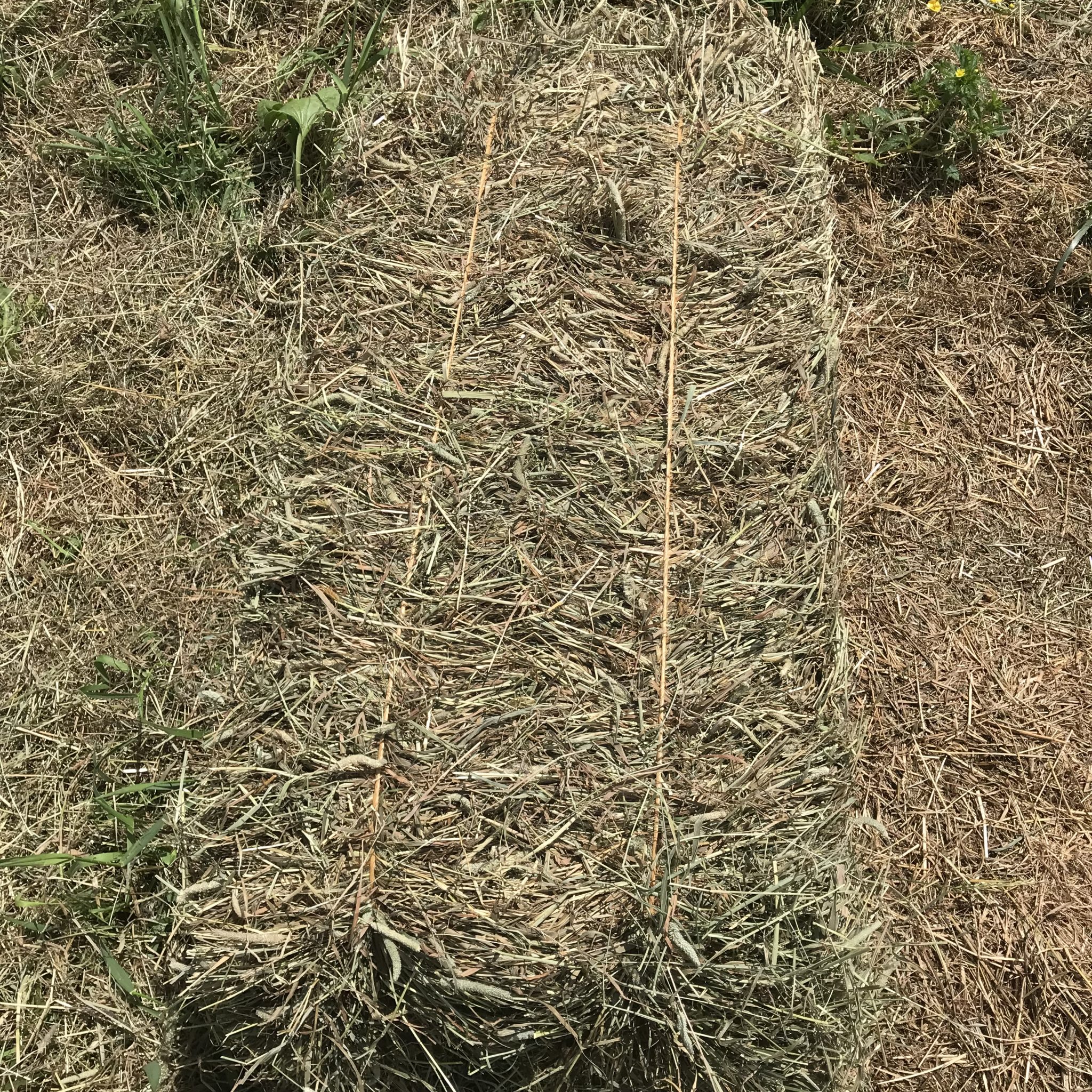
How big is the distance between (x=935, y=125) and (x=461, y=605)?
8.01 feet

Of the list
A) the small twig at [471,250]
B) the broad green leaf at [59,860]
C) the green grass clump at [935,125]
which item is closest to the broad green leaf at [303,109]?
the small twig at [471,250]

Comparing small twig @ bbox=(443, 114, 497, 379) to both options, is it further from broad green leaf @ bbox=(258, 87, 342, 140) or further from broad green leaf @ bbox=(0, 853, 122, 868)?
broad green leaf @ bbox=(0, 853, 122, 868)

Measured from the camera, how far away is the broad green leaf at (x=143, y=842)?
244 cm

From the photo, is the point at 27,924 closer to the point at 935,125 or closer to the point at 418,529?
the point at 418,529

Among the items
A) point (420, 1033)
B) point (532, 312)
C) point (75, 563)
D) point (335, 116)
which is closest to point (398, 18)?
point (335, 116)

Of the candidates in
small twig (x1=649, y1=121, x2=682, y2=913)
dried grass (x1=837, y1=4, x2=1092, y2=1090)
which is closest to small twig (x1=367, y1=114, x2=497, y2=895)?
small twig (x1=649, y1=121, x2=682, y2=913)

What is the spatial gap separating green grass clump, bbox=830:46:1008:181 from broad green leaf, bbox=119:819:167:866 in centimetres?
307

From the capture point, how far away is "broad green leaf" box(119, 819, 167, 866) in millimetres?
2443

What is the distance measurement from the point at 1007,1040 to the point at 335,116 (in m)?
3.39

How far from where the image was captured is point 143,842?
245 centimetres

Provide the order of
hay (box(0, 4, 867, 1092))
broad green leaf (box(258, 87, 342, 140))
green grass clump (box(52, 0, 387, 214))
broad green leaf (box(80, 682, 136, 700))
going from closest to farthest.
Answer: hay (box(0, 4, 867, 1092)), broad green leaf (box(80, 682, 136, 700)), broad green leaf (box(258, 87, 342, 140)), green grass clump (box(52, 0, 387, 214))

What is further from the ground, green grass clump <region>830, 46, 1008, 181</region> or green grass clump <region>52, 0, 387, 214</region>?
green grass clump <region>52, 0, 387, 214</region>

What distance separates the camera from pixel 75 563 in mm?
2861

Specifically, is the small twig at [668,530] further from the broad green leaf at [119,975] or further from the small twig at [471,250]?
the broad green leaf at [119,975]
